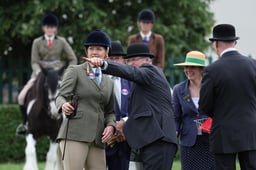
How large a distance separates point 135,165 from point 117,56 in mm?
1726

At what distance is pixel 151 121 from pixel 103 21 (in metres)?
10.3

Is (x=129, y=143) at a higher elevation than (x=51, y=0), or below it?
below


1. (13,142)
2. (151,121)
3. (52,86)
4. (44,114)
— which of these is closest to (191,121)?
(151,121)

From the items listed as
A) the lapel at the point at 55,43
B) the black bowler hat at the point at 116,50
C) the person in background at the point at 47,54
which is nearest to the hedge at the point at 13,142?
the person in background at the point at 47,54

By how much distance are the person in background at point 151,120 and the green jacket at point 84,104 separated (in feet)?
1.06

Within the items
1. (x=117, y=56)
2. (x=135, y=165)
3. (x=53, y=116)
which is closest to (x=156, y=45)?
(x=53, y=116)

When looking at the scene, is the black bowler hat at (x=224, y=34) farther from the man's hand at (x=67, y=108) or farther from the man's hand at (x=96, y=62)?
the man's hand at (x=67, y=108)

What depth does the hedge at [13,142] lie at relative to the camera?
1772 centimetres

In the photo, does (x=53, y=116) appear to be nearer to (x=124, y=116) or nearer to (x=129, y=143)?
(x=124, y=116)

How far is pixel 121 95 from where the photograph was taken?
10203 millimetres

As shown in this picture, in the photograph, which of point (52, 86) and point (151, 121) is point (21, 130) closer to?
point (52, 86)

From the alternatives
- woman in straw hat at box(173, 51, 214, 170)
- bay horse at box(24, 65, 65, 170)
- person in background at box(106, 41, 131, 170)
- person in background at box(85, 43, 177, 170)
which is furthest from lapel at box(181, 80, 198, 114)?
bay horse at box(24, 65, 65, 170)

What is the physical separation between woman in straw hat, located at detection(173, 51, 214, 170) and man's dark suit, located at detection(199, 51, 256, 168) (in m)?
1.10

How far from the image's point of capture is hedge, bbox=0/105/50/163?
1772 centimetres
